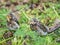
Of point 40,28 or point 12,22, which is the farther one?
point 12,22

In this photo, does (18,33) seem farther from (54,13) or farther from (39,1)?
(39,1)

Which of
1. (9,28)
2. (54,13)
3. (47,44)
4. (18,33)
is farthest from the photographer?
(54,13)

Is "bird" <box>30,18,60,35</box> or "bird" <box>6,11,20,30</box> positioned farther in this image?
"bird" <box>6,11,20,30</box>

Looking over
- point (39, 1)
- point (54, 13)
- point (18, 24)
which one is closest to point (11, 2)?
point (39, 1)

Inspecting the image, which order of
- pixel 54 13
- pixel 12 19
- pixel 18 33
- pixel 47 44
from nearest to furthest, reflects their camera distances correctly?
pixel 47 44 < pixel 18 33 < pixel 12 19 < pixel 54 13

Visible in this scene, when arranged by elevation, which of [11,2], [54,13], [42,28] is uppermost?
[42,28]

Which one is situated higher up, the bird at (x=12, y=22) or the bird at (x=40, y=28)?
the bird at (x=40, y=28)

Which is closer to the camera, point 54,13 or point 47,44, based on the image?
point 47,44

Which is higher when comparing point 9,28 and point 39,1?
point 9,28

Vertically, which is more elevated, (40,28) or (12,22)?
(40,28)

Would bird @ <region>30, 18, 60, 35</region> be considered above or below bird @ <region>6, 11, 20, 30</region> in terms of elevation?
above

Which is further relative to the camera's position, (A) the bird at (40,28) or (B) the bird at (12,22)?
(B) the bird at (12,22)
